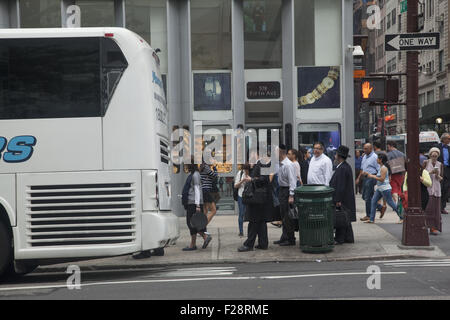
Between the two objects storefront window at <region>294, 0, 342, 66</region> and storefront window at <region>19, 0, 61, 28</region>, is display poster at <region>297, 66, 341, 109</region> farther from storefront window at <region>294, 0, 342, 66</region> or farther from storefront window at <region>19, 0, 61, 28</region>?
storefront window at <region>19, 0, 61, 28</region>

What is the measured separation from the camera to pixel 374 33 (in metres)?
81.8

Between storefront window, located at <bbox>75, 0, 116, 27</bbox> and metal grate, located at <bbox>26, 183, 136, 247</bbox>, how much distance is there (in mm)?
10099

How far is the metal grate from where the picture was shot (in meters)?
8.21

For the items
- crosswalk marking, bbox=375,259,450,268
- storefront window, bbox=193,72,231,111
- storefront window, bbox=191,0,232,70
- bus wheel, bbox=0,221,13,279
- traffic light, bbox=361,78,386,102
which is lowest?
crosswalk marking, bbox=375,259,450,268

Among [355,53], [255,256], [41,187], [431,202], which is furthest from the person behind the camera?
[355,53]

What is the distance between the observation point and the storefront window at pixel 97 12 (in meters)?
17.3

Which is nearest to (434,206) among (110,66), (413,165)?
(413,165)

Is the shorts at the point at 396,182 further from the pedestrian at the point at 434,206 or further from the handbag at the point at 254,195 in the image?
the handbag at the point at 254,195

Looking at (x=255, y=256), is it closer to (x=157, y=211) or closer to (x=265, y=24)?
(x=157, y=211)

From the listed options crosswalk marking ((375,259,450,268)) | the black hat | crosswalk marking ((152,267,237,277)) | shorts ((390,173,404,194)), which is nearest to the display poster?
shorts ((390,173,404,194))

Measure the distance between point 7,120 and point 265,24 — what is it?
10.7 meters

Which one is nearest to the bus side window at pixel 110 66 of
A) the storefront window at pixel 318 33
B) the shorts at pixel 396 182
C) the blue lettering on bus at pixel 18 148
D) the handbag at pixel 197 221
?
the blue lettering on bus at pixel 18 148

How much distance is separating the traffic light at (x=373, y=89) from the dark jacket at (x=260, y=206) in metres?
2.33

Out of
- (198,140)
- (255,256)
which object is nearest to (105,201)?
(255,256)
